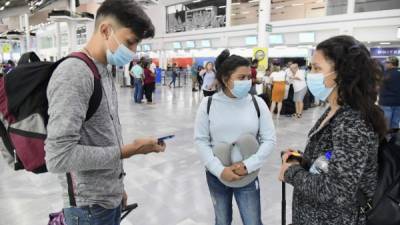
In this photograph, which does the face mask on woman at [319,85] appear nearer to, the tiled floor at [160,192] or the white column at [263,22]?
the tiled floor at [160,192]

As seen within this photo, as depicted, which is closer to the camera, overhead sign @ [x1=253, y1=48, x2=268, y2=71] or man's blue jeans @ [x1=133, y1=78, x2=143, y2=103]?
overhead sign @ [x1=253, y1=48, x2=268, y2=71]

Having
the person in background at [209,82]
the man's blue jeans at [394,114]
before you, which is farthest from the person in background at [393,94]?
the person in background at [209,82]

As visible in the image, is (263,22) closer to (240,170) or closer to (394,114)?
(394,114)

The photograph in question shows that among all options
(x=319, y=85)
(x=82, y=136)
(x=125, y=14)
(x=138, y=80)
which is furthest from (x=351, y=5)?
(x=82, y=136)

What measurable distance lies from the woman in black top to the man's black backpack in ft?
0.08

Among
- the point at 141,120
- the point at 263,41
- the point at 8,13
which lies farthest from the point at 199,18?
the point at 8,13

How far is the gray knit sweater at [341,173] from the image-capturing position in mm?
1095

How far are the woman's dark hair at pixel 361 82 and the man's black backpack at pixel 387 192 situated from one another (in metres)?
0.07

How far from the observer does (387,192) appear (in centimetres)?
114

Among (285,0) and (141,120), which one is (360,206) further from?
(285,0)

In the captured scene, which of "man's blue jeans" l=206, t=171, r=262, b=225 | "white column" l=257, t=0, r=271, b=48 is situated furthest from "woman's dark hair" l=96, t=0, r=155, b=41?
"white column" l=257, t=0, r=271, b=48

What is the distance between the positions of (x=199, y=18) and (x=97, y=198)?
21279 mm

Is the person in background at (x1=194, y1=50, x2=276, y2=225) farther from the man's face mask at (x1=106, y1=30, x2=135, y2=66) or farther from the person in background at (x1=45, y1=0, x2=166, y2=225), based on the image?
the man's face mask at (x1=106, y1=30, x2=135, y2=66)

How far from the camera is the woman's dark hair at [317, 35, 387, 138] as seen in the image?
1129 millimetres
